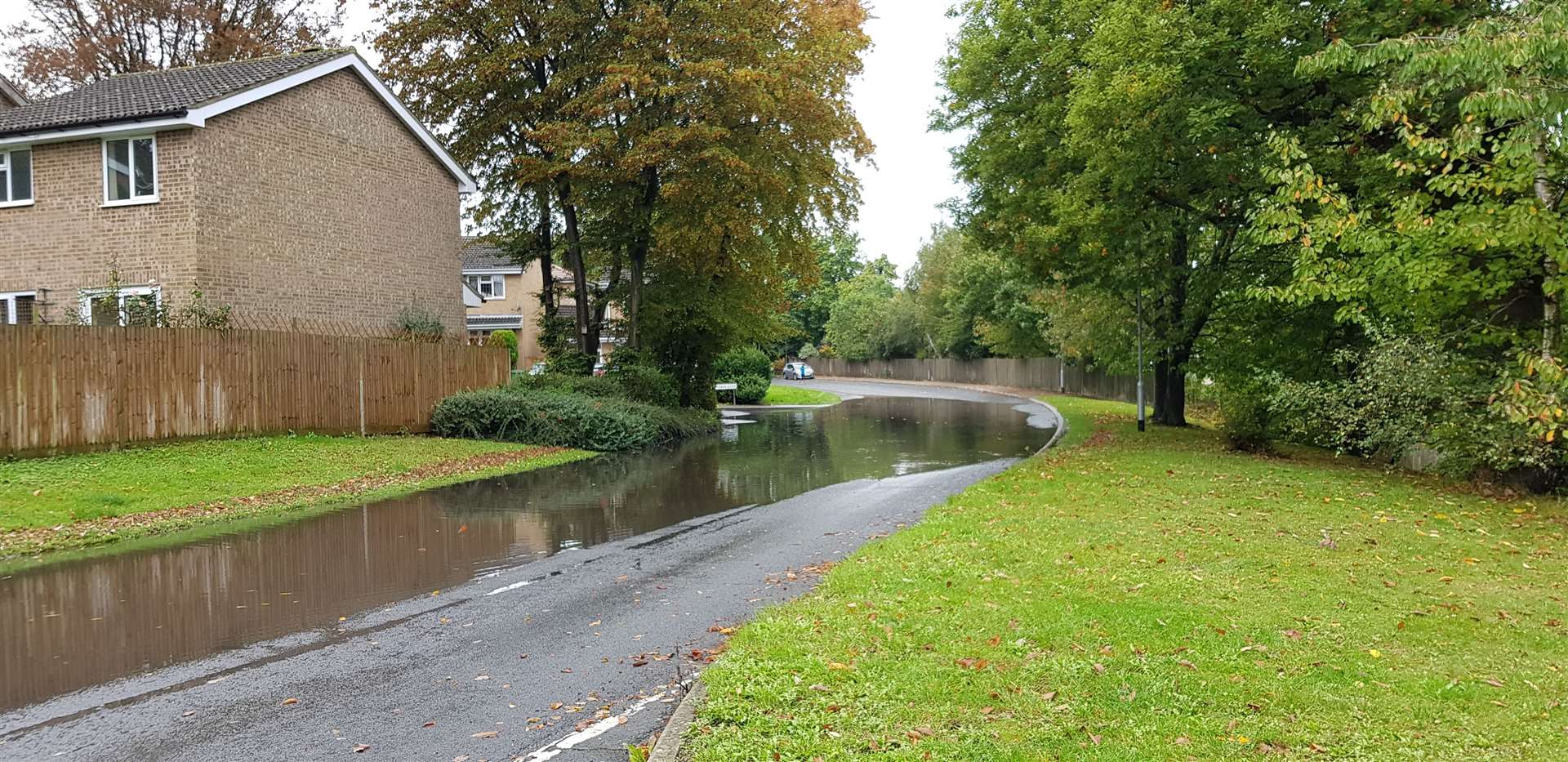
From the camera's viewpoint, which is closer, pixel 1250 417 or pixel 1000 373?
pixel 1250 417

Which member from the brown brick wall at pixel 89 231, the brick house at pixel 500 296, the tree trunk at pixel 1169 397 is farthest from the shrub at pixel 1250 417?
the brick house at pixel 500 296

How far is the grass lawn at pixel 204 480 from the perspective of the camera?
11.1m

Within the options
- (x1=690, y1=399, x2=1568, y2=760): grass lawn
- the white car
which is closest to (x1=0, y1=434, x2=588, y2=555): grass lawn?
(x1=690, y1=399, x2=1568, y2=760): grass lawn

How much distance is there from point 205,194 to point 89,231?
2.84m

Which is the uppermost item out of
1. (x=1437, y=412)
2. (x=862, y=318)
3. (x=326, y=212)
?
(x=326, y=212)

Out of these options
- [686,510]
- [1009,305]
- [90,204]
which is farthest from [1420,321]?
[1009,305]

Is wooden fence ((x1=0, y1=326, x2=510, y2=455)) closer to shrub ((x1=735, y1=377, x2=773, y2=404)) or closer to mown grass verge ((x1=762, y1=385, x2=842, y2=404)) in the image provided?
shrub ((x1=735, y1=377, x2=773, y2=404))

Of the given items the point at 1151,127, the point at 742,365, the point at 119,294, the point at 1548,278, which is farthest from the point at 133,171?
the point at 742,365

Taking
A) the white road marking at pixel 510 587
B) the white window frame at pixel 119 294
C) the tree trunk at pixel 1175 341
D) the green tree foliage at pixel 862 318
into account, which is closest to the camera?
the white road marking at pixel 510 587

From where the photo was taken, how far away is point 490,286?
55.7 meters

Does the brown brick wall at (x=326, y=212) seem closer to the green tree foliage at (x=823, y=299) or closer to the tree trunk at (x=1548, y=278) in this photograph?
the tree trunk at (x=1548, y=278)

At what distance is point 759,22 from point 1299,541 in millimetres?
19925

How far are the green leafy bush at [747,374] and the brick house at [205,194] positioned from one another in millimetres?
18674

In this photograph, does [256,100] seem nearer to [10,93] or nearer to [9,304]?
[9,304]
